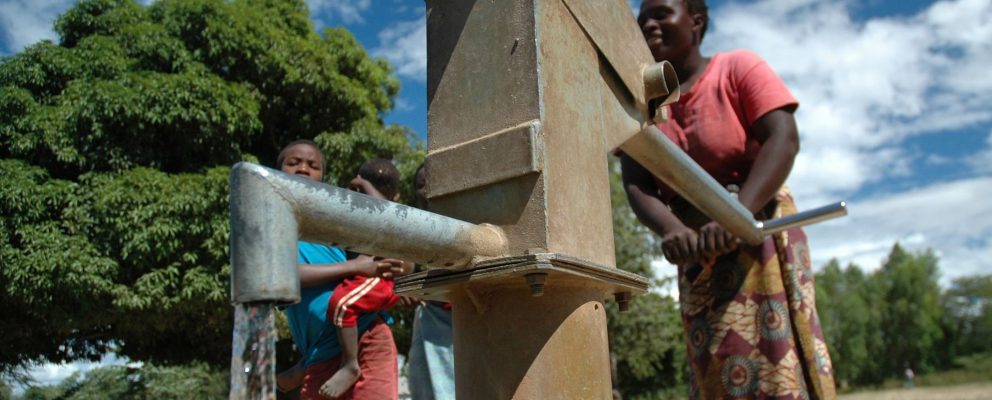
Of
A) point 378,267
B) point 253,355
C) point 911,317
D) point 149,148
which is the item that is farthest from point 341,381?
point 911,317

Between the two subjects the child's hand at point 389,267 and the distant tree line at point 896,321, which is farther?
the distant tree line at point 896,321

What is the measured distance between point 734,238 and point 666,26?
836mm

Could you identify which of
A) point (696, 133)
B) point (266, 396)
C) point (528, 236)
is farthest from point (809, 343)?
point (266, 396)

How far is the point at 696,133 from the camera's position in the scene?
2.68 metres

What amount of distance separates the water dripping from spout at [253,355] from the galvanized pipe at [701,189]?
1.05 meters

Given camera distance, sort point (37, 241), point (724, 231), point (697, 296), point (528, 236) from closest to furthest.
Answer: point (528, 236)
point (724, 231)
point (697, 296)
point (37, 241)

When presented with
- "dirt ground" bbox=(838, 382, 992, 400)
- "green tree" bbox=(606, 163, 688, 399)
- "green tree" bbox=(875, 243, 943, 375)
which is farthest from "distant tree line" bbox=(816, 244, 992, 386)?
"green tree" bbox=(606, 163, 688, 399)

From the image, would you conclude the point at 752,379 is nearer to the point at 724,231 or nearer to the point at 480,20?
the point at 724,231

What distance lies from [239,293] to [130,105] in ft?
43.6

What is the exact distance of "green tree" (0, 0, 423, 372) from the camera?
12.1 m

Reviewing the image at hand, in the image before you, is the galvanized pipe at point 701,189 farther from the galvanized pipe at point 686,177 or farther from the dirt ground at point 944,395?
the dirt ground at point 944,395

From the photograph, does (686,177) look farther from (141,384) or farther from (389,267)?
(141,384)

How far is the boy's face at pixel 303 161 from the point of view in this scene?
10.9 ft

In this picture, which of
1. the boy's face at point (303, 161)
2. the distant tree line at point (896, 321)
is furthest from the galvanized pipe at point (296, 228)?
the distant tree line at point (896, 321)
